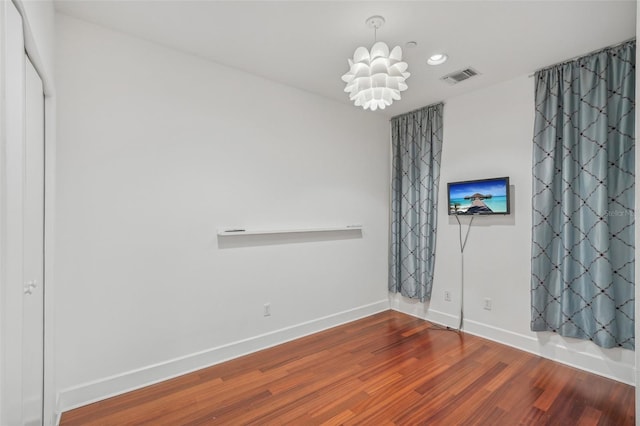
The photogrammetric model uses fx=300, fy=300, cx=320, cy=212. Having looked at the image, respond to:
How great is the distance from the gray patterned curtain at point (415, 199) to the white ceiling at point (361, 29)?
3.29ft

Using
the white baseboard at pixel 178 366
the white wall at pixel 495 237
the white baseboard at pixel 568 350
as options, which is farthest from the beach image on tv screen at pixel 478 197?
the white baseboard at pixel 178 366

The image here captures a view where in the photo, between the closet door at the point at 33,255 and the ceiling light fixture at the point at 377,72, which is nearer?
the closet door at the point at 33,255

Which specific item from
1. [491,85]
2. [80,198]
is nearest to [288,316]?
[80,198]

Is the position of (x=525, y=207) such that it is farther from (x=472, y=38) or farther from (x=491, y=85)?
(x=472, y=38)

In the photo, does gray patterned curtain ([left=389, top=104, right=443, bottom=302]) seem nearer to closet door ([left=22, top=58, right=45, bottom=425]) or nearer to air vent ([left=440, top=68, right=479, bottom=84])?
air vent ([left=440, top=68, right=479, bottom=84])

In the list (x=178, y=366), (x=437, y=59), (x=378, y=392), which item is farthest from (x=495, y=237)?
(x=178, y=366)

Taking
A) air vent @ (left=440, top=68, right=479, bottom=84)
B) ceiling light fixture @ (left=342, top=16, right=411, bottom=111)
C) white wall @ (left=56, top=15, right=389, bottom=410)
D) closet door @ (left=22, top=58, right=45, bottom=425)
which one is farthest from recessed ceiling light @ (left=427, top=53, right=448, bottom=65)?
closet door @ (left=22, top=58, right=45, bottom=425)

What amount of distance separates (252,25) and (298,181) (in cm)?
154

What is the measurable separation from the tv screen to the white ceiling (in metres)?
1.13

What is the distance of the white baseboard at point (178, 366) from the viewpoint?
2127 millimetres

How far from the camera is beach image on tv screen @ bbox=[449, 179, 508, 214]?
310cm

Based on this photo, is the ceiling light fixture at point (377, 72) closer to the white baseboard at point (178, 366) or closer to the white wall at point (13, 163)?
the white wall at point (13, 163)

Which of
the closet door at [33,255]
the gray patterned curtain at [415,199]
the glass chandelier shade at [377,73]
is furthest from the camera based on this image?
the gray patterned curtain at [415,199]

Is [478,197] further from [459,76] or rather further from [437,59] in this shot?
[437,59]
